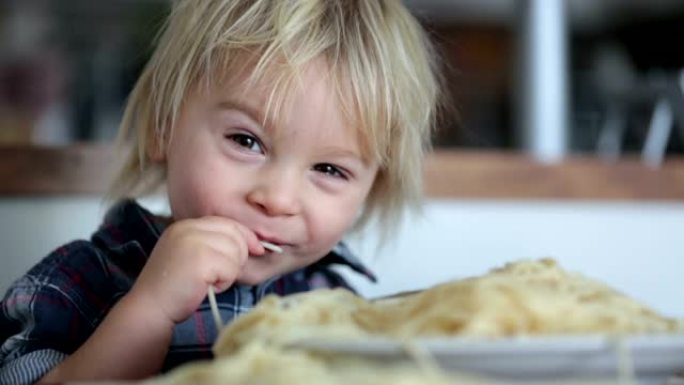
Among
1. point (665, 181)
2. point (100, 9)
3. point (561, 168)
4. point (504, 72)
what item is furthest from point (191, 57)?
point (504, 72)

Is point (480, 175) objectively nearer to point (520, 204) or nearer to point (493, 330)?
point (520, 204)

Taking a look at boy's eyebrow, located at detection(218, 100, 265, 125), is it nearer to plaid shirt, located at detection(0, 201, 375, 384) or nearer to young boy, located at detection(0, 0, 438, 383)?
young boy, located at detection(0, 0, 438, 383)

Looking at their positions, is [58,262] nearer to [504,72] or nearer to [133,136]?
[133,136]

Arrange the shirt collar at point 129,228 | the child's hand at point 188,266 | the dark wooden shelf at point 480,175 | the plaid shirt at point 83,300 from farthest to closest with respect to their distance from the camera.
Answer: the dark wooden shelf at point 480,175, the shirt collar at point 129,228, the plaid shirt at point 83,300, the child's hand at point 188,266

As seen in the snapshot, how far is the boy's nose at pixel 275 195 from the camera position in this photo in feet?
2.72

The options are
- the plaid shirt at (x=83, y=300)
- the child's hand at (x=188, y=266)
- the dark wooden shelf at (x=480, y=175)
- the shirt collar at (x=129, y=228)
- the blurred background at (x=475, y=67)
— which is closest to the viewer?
the child's hand at (x=188, y=266)

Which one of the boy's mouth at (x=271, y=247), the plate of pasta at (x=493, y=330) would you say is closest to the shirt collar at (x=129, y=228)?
the boy's mouth at (x=271, y=247)

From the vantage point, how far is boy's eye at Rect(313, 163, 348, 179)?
90 cm

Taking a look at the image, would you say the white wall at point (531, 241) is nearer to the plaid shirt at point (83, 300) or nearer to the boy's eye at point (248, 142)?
the plaid shirt at point (83, 300)

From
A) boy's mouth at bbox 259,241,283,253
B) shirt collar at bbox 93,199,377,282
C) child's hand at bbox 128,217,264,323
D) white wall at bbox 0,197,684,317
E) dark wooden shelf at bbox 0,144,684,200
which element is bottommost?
white wall at bbox 0,197,684,317

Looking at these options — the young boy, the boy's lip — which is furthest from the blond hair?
the boy's lip

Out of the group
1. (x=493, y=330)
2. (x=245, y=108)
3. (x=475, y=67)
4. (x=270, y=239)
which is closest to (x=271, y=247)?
(x=270, y=239)

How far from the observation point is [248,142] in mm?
877

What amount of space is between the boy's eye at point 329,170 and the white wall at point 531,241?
16.4 inches
